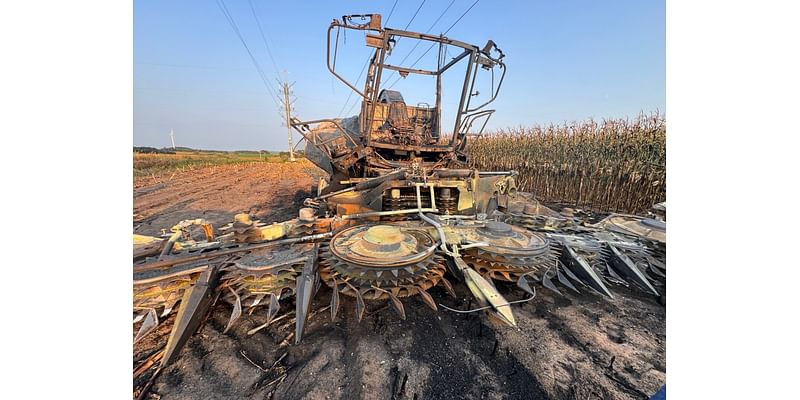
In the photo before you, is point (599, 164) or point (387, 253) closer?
point (387, 253)

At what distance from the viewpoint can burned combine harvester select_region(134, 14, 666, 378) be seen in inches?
86.8

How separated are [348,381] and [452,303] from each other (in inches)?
56.0

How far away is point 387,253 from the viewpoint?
7.76 feet

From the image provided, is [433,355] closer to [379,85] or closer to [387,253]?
[387,253]

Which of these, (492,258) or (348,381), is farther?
(492,258)

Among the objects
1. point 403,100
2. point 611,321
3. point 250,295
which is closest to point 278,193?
point 403,100

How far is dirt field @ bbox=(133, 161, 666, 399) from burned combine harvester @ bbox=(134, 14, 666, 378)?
23cm

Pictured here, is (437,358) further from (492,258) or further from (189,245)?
(189,245)

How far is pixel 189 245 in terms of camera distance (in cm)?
281

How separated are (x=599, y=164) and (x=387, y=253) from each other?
31.3ft

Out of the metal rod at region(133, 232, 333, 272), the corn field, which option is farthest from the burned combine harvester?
the corn field

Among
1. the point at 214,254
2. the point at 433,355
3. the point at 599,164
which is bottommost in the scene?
the point at 433,355

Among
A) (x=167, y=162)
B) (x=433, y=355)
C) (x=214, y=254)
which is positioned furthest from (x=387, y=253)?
(x=167, y=162)

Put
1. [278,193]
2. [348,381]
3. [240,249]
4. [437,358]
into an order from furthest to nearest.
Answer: [278,193] → [240,249] → [437,358] → [348,381]
